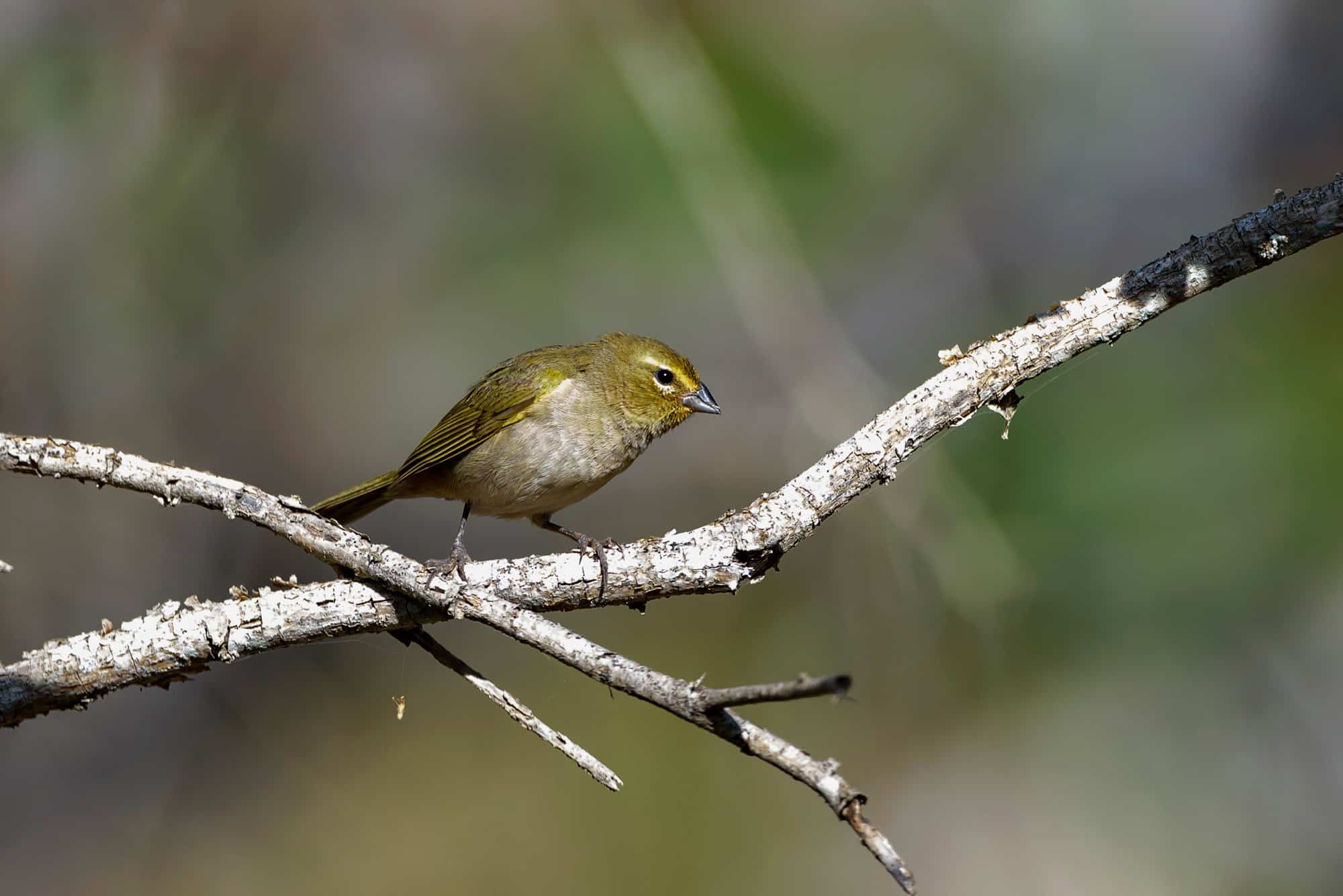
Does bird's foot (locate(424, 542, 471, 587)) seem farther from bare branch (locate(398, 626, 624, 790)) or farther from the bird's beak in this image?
the bird's beak

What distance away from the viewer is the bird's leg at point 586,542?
2.75 m

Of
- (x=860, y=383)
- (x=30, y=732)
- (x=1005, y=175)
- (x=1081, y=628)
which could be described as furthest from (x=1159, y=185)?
(x=30, y=732)

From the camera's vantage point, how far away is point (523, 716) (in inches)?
99.0

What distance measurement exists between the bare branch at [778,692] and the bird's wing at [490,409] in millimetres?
2513

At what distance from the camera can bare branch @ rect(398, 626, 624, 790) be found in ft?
7.38

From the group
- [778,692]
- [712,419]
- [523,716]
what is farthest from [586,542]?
[712,419]

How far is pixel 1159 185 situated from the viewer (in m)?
9.10

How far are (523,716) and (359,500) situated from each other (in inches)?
76.7

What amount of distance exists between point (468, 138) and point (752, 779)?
639cm

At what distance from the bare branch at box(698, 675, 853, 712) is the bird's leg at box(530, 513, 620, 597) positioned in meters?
0.78

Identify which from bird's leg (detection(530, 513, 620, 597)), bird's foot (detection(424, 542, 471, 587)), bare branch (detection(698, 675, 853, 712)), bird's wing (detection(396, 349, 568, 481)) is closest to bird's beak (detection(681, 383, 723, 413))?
bird's wing (detection(396, 349, 568, 481))

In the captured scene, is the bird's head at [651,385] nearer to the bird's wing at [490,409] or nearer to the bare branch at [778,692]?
the bird's wing at [490,409]

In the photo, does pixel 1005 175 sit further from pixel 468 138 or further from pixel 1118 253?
pixel 468 138

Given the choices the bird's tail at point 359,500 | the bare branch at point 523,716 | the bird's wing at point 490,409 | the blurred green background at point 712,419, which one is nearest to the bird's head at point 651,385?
the bird's wing at point 490,409
